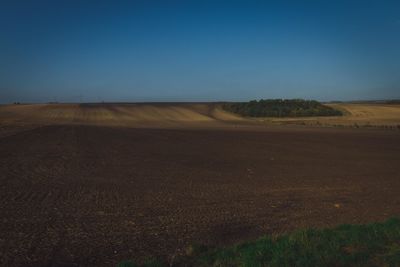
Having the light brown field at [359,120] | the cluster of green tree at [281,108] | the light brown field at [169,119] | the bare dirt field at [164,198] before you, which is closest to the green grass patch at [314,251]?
the bare dirt field at [164,198]

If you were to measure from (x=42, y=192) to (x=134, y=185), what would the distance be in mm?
2687

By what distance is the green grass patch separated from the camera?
6625mm

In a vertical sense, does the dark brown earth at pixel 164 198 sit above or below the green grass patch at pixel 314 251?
below

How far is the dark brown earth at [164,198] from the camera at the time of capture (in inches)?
320

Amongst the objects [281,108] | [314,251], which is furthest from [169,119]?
[314,251]

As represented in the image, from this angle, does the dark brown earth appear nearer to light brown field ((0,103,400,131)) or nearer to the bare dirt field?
the bare dirt field

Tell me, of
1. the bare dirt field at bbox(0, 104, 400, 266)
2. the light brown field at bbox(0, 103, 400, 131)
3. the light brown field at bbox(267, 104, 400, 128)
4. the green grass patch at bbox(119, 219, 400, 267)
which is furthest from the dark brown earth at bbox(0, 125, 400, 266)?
the light brown field at bbox(267, 104, 400, 128)

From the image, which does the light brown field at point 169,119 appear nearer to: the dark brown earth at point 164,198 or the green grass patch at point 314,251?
the dark brown earth at point 164,198

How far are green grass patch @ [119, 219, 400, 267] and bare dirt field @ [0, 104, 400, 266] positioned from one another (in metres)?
0.81

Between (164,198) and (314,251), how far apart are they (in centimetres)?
570

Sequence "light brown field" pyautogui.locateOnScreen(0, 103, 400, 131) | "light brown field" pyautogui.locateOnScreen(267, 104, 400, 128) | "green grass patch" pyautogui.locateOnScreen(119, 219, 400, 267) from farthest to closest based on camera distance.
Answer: "light brown field" pyautogui.locateOnScreen(267, 104, 400, 128), "light brown field" pyautogui.locateOnScreen(0, 103, 400, 131), "green grass patch" pyautogui.locateOnScreen(119, 219, 400, 267)

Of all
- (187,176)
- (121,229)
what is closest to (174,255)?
(121,229)

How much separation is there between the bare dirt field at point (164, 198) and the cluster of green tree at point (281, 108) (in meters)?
49.1

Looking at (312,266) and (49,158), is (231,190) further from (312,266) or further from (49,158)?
(49,158)
